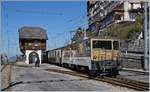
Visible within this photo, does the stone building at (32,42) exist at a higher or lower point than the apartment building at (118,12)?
lower

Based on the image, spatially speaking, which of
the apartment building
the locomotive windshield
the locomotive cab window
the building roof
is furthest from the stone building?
the locomotive windshield

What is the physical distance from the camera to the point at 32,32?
254ft

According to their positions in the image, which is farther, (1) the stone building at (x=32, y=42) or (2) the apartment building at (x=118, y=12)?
(2) the apartment building at (x=118, y=12)

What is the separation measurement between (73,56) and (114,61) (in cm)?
777

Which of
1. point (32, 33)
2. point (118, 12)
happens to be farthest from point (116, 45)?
point (118, 12)

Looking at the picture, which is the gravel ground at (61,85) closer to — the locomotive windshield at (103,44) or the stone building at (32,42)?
the locomotive windshield at (103,44)

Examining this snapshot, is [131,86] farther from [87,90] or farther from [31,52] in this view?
[31,52]

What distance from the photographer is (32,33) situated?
3027 inches

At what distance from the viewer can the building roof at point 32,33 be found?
7600 centimetres

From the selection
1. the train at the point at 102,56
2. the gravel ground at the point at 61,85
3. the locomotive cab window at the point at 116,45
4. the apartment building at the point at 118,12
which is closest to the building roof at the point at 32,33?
the apartment building at the point at 118,12

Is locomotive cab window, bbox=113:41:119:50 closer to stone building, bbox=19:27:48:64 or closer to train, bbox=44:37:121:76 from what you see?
train, bbox=44:37:121:76

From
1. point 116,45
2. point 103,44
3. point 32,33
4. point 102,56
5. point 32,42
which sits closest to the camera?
A: point 102,56

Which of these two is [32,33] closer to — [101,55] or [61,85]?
[101,55]

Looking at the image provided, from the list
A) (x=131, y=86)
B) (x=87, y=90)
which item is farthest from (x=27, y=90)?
(x=131, y=86)
